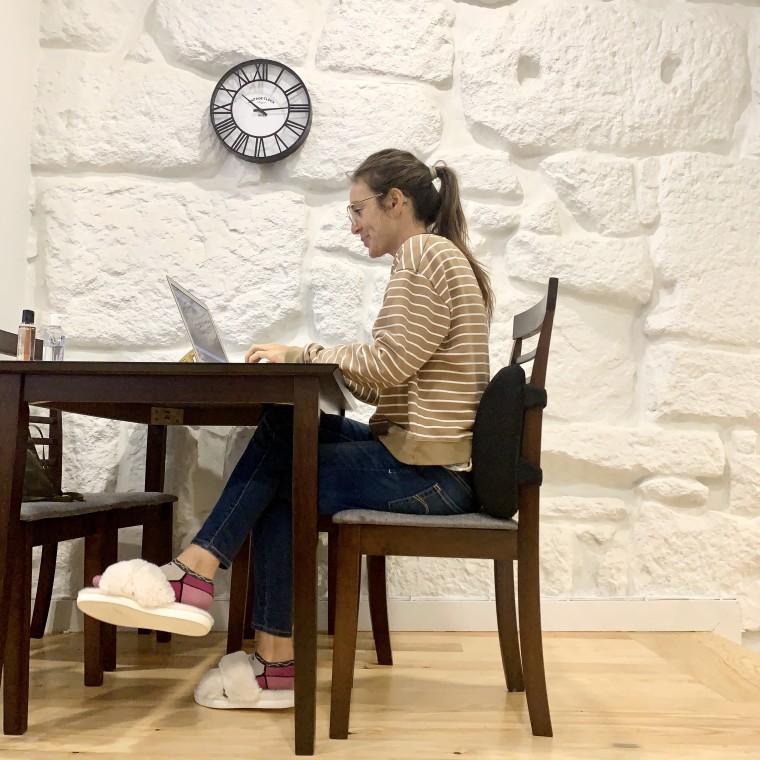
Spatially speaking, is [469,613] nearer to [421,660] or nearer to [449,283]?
[421,660]

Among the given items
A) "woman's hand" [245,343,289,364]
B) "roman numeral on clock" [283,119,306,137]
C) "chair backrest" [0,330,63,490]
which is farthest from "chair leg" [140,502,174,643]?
"roman numeral on clock" [283,119,306,137]

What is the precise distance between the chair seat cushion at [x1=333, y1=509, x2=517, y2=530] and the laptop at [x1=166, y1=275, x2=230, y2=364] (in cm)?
47

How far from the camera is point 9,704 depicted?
53.8 inches

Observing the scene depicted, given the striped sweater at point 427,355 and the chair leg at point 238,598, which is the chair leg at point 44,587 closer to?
the chair leg at point 238,598

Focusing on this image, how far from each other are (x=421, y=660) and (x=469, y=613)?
380mm

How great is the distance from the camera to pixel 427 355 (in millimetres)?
1485

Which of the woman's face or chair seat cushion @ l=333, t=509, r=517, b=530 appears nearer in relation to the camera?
chair seat cushion @ l=333, t=509, r=517, b=530

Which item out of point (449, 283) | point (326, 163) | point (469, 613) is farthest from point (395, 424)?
point (326, 163)

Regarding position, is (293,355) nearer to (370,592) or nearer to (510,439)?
(510,439)

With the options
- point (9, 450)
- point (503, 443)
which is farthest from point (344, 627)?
point (9, 450)

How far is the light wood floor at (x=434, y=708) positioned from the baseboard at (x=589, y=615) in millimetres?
152

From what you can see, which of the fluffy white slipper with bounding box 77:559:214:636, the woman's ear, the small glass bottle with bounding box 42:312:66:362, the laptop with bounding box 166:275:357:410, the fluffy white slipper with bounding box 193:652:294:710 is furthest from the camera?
the small glass bottle with bounding box 42:312:66:362

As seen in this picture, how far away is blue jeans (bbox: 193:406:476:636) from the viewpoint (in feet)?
4.81

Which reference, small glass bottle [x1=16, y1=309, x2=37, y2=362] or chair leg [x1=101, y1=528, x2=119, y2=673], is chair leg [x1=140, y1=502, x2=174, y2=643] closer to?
chair leg [x1=101, y1=528, x2=119, y2=673]
